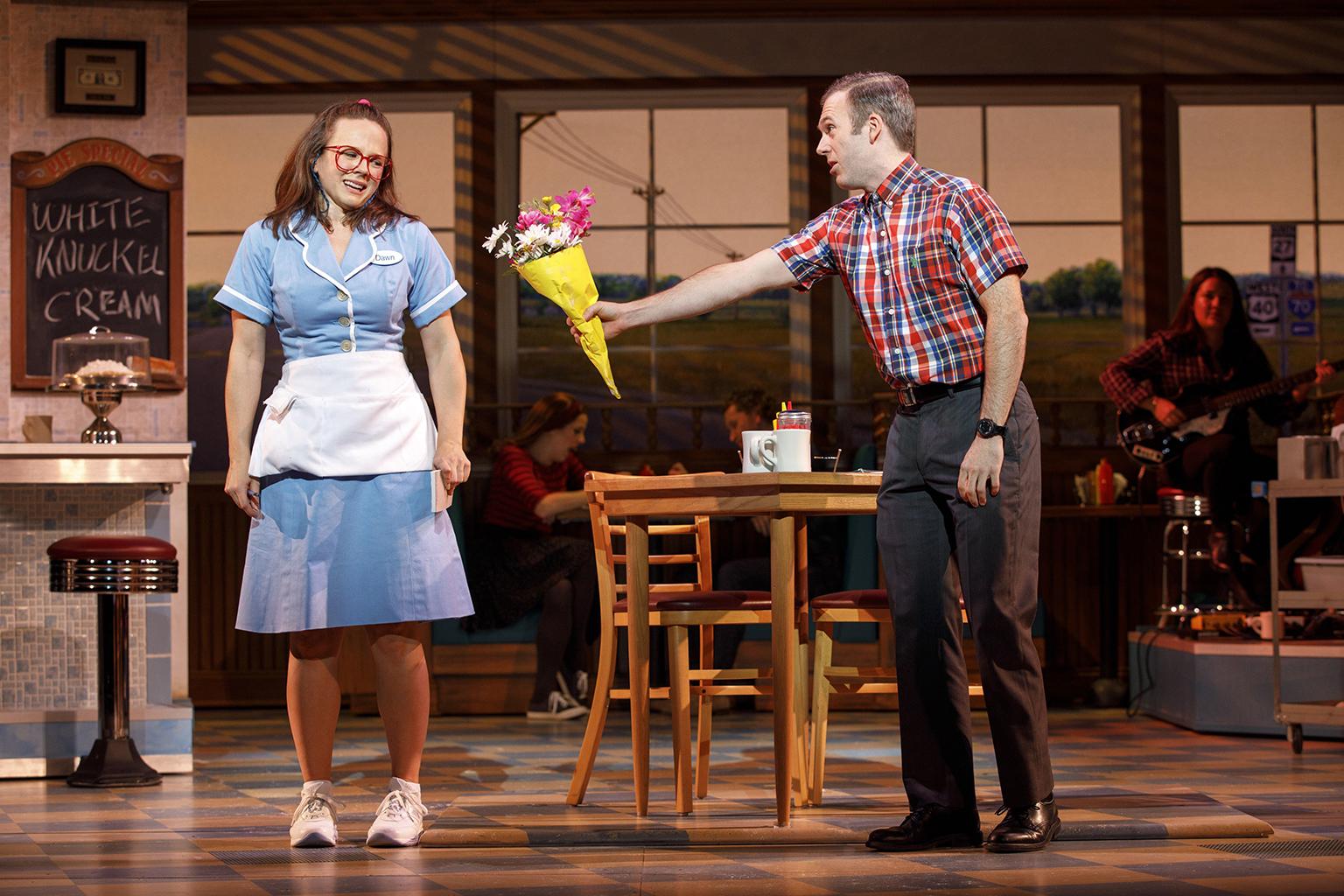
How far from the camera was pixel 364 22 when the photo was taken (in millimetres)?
7586

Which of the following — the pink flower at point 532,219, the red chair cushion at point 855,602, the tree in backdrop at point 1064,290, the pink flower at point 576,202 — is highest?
the tree in backdrop at point 1064,290

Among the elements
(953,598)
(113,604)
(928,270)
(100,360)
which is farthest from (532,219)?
(100,360)

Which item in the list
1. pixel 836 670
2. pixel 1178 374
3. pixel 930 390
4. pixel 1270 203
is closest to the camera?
pixel 930 390

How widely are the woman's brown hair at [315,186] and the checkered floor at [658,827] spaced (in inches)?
50.7

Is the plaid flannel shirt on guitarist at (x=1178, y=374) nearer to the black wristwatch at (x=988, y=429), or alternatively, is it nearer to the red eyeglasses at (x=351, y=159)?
the black wristwatch at (x=988, y=429)

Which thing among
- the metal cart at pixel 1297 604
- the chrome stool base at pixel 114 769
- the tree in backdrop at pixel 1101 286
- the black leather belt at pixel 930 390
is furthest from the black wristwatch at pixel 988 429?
the tree in backdrop at pixel 1101 286

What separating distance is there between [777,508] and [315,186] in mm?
1183

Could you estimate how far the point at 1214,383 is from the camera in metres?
6.59

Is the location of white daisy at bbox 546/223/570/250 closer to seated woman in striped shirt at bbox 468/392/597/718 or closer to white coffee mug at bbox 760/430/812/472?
white coffee mug at bbox 760/430/812/472

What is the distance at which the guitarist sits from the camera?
6402 millimetres

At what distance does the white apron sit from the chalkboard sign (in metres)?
2.11

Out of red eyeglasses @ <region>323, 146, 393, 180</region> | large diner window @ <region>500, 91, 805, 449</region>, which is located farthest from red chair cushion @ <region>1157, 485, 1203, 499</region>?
red eyeglasses @ <region>323, 146, 393, 180</region>

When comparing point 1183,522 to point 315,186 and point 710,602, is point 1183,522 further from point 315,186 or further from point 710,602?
point 315,186

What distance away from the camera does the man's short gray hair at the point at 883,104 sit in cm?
333
